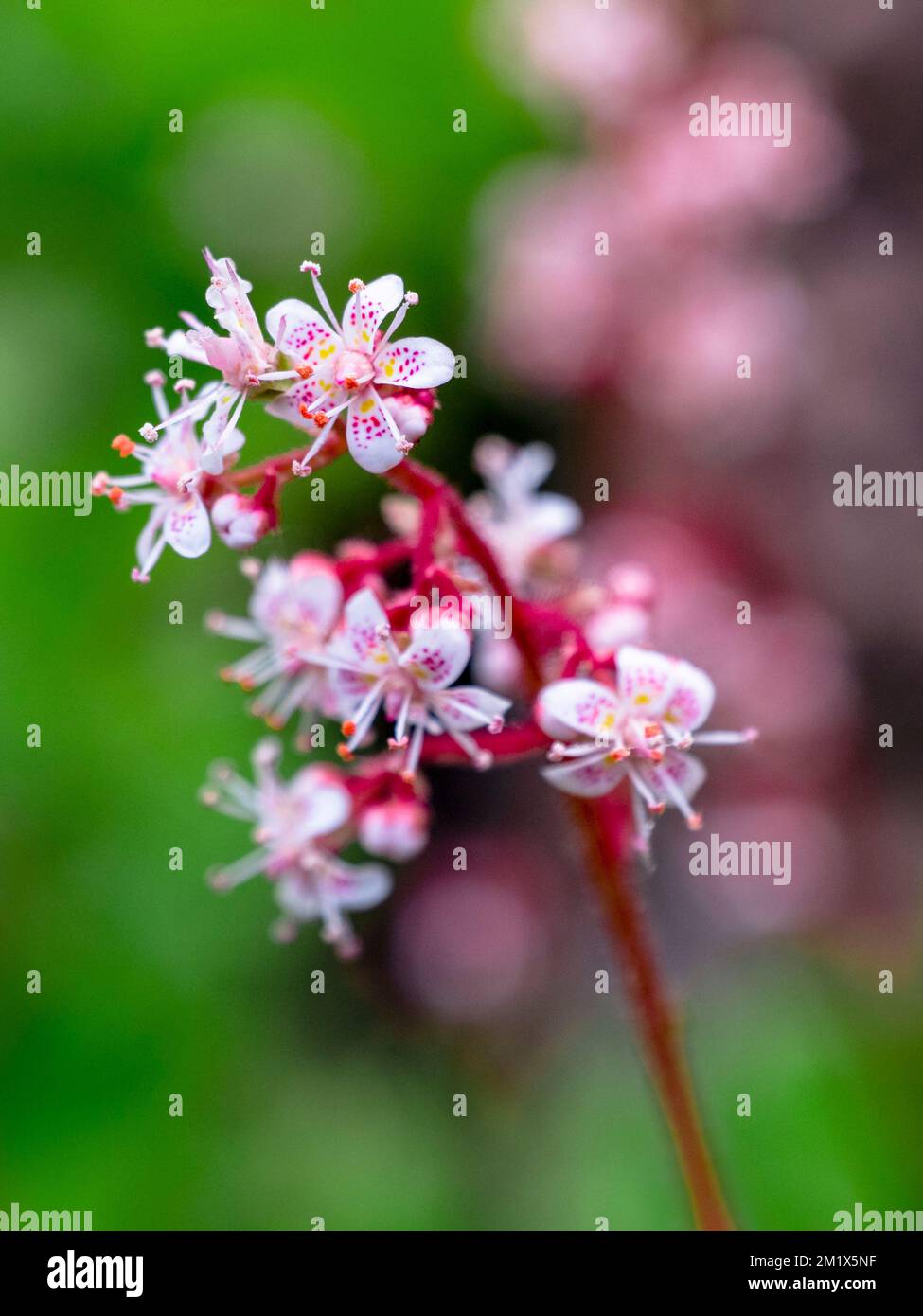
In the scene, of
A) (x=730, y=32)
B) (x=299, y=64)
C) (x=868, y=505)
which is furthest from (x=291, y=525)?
(x=730, y=32)

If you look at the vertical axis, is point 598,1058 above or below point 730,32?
below

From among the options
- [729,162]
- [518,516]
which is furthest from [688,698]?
[729,162]

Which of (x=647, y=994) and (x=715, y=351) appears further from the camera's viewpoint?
(x=715, y=351)

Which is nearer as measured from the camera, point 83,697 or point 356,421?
point 356,421

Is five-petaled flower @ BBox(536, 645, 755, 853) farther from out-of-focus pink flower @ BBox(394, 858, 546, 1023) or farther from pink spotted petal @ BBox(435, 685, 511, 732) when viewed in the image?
out-of-focus pink flower @ BBox(394, 858, 546, 1023)

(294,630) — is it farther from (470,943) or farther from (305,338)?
(470,943)

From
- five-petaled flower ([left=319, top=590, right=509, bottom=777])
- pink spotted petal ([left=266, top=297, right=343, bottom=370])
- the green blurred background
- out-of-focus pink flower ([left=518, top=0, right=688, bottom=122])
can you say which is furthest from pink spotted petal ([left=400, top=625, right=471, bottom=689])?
out-of-focus pink flower ([left=518, top=0, right=688, bottom=122])

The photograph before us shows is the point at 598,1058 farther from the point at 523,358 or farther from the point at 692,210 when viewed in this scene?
the point at 692,210

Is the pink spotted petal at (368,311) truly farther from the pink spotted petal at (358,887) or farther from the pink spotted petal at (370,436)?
the pink spotted petal at (358,887)
